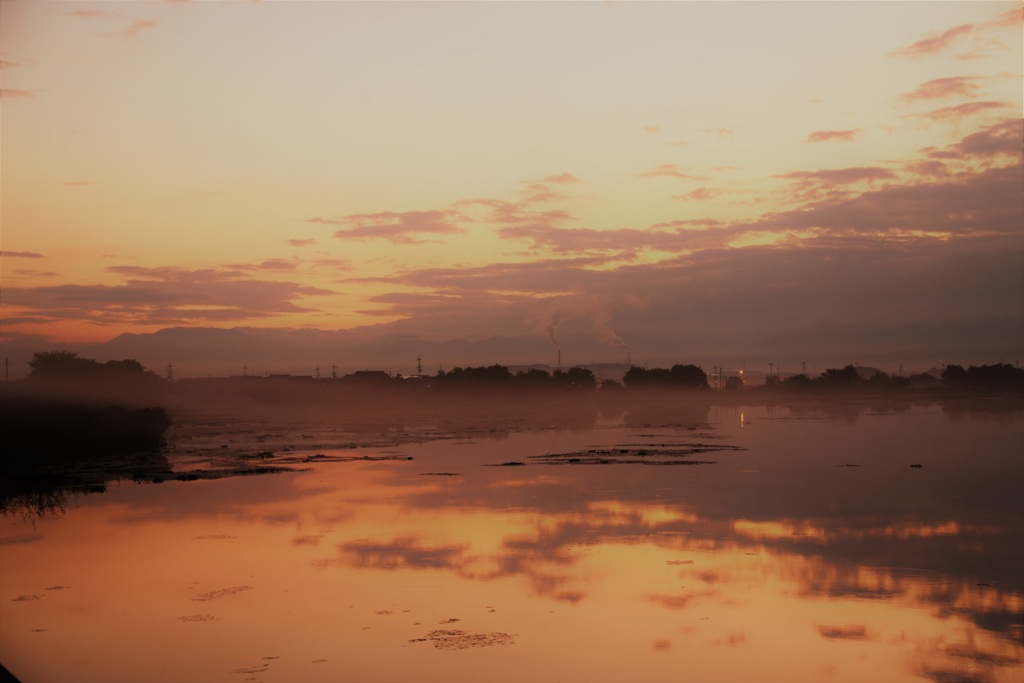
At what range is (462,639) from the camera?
41.9 ft

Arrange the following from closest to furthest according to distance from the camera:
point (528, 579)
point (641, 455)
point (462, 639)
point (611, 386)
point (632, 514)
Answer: point (462, 639) < point (528, 579) < point (632, 514) < point (641, 455) < point (611, 386)

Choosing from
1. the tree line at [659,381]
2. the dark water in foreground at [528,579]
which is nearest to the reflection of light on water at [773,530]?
the dark water in foreground at [528,579]

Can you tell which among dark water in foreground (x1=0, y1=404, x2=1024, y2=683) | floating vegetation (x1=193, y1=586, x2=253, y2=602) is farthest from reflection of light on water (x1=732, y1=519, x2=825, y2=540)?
floating vegetation (x1=193, y1=586, x2=253, y2=602)

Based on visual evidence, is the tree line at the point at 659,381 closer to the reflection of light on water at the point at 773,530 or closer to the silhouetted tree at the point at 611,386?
the silhouetted tree at the point at 611,386

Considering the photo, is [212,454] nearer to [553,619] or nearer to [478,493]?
[478,493]

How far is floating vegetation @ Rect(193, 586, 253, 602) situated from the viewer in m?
15.3

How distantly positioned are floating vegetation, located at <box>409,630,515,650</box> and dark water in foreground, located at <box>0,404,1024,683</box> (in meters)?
0.04

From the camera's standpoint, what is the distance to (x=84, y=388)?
94312 millimetres

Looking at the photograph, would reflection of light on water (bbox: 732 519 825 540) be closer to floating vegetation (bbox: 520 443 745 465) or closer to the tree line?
floating vegetation (bbox: 520 443 745 465)

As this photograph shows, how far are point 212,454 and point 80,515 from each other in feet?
60.3

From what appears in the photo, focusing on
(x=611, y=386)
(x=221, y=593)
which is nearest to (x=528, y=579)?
(x=221, y=593)

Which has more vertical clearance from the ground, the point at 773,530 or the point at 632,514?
the point at 632,514

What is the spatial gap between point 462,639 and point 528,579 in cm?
354

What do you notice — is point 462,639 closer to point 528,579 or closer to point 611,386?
point 528,579
